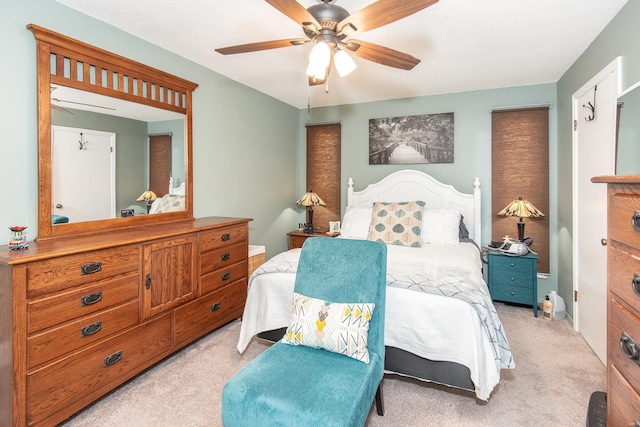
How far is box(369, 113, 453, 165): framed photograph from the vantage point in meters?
4.14

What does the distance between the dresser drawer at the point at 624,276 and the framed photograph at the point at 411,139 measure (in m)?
3.16

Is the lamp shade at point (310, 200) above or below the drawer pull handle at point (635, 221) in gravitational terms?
above

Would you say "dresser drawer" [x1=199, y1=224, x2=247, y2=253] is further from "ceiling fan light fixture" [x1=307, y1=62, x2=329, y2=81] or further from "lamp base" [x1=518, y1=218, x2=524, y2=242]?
"lamp base" [x1=518, y1=218, x2=524, y2=242]

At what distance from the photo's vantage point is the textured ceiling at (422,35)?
2.20m

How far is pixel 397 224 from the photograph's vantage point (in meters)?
3.44

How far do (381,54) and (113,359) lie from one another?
2530mm

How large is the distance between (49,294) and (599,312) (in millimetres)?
3697

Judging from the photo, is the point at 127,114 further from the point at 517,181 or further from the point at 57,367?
the point at 517,181

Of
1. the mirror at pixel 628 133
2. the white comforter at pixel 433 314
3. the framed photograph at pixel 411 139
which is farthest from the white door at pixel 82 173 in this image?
the mirror at pixel 628 133

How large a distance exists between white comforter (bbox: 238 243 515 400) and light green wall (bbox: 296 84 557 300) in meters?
1.87

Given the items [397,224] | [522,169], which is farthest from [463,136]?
[397,224]

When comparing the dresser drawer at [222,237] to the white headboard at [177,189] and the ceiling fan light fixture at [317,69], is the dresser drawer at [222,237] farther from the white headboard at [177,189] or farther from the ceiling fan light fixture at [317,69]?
the ceiling fan light fixture at [317,69]

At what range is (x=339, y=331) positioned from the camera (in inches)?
66.0

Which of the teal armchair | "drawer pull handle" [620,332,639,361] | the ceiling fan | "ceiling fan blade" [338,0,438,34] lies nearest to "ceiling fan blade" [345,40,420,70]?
the ceiling fan
